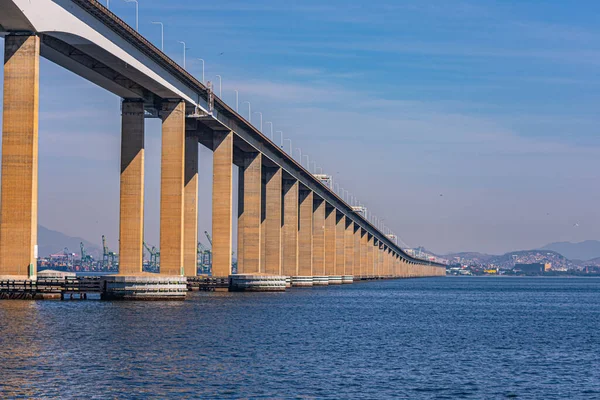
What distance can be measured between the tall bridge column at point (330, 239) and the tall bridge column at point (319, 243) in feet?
16.0

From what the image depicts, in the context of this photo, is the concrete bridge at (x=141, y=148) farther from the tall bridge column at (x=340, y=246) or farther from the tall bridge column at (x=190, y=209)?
the tall bridge column at (x=340, y=246)

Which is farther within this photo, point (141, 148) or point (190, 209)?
point (190, 209)

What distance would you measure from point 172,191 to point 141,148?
188 inches

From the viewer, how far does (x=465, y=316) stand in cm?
7431

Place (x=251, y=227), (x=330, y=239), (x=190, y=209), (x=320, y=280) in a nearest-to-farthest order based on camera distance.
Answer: (x=190, y=209) < (x=251, y=227) < (x=320, y=280) < (x=330, y=239)

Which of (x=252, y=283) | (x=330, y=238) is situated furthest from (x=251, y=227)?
(x=330, y=238)

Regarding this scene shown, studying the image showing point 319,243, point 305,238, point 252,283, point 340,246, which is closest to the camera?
point 252,283

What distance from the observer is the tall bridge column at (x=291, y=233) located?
141 m

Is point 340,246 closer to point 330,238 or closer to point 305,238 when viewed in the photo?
point 330,238

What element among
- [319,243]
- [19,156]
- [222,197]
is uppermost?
[222,197]

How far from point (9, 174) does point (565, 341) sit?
34.9 meters

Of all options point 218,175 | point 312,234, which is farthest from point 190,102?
point 312,234

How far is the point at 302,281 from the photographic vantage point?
467 feet

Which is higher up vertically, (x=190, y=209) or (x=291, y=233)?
(x=190, y=209)
